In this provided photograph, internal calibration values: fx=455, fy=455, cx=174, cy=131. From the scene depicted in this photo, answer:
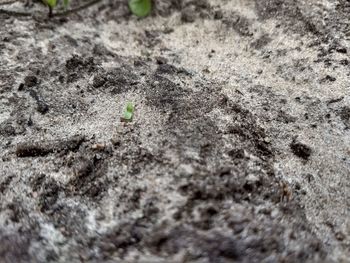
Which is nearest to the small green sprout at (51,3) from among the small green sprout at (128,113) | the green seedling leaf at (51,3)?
Result: the green seedling leaf at (51,3)

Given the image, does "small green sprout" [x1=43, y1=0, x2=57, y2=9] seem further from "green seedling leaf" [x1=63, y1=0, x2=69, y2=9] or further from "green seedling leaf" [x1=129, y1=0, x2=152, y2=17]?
"green seedling leaf" [x1=129, y1=0, x2=152, y2=17]

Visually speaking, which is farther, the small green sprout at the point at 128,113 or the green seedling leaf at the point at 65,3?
the green seedling leaf at the point at 65,3

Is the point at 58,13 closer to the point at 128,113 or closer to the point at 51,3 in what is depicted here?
the point at 51,3

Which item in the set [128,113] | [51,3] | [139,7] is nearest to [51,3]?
[51,3]

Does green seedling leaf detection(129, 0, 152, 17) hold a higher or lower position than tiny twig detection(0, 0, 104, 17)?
higher

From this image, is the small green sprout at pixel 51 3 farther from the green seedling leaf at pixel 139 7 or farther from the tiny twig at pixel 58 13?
the green seedling leaf at pixel 139 7

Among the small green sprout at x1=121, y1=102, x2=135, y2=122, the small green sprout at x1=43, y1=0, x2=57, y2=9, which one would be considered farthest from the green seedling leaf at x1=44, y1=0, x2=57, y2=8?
the small green sprout at x1=121, y1=102, x2=135, y2=122

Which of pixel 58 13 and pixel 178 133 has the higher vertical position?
pixel 178 133

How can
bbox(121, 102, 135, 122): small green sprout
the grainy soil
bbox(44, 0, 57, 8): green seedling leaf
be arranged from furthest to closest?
bbox(44, 0, 57, 8): green seedling leaf → bbox(121, 102, 135, 122): small green sprout → the grainy soil

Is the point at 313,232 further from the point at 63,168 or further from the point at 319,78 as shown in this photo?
the point at 63,168
